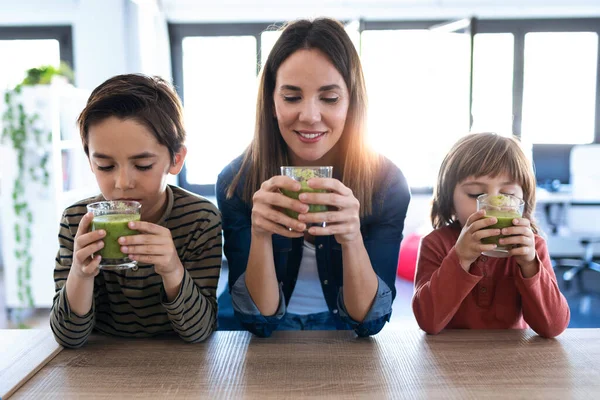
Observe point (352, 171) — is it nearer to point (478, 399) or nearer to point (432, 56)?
point (478, 399)

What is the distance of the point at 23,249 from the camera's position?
14.3ft

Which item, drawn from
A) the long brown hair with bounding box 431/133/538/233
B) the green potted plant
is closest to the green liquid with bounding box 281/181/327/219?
the long brown hair with bounding box 431/133/538/233

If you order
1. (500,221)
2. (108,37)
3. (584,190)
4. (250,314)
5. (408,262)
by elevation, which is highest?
(108,37)

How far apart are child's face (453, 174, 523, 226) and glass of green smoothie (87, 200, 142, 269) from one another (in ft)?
3.31

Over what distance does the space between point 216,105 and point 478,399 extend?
5.73m

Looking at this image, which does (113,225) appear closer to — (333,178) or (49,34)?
(333,178)

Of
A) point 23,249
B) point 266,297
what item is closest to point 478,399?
point 266,297

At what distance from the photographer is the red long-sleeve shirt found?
1390mm

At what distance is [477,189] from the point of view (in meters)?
1.69

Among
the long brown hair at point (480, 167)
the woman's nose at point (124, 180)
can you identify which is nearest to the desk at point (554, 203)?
the long brown hair at point (480, 167)

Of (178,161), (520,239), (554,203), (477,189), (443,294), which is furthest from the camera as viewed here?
(554,203)

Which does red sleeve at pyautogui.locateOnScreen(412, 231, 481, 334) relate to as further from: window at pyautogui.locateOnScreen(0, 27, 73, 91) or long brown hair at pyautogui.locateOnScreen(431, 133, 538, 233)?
window at pyautogui.locateOnScreen(0, 27, 73, 91)

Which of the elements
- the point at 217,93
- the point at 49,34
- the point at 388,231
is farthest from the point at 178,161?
the point at 49,34

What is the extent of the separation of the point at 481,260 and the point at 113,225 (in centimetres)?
106
